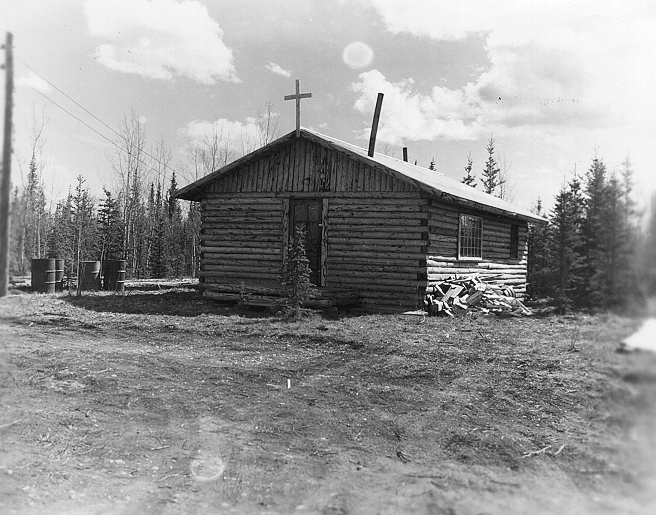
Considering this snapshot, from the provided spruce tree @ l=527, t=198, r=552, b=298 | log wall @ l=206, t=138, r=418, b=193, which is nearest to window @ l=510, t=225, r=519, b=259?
log wall @ l=206, t=138, r=418, b=193

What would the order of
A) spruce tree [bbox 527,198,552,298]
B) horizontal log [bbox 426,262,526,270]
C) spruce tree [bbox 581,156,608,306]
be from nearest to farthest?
spruce tree [bbox 581,156,608,306]
spruce tree [bbox 527,198,552,298]
horizontal log [bbox 426,262,526,270]

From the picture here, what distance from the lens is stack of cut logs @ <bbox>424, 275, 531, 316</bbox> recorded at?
43.6ft

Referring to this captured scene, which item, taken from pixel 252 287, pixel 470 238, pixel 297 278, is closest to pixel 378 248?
pixel 297 278

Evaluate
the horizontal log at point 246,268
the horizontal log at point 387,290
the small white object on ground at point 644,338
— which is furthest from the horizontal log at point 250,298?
the small white object on ground at point 644,338

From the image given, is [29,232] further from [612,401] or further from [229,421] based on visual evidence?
[229,421]

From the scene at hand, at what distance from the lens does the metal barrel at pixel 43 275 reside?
16.6 m

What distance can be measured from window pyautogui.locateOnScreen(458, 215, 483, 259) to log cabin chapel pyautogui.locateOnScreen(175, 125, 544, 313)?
0.03 m

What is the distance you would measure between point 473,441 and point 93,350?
6.28m

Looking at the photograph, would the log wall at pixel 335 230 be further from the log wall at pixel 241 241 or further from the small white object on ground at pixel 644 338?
the small white object on ground at pixel 644 338

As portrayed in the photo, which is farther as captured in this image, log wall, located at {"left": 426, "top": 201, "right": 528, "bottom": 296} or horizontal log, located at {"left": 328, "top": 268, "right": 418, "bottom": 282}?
log wall, located at {"left": 426, "top": 201, "right": 528, "bottom": 296}

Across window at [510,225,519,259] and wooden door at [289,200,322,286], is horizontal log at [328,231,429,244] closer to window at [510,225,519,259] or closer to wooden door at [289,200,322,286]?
wooden door at [289,200,322,286]

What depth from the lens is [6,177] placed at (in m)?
2.19

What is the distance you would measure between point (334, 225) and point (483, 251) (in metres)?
5.61

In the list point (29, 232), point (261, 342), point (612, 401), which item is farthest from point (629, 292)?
point (261, 342)
